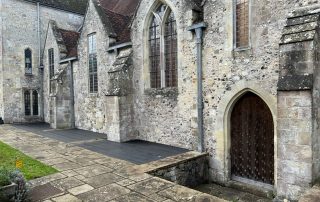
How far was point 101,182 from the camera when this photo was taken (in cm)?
647

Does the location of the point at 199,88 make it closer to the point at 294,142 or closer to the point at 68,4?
the point at 294,142

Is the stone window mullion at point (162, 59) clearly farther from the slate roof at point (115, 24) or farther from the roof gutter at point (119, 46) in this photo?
the slate roof at point (115, 24)

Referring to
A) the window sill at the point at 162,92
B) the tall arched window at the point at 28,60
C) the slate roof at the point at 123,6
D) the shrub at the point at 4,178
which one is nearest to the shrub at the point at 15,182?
the shrub at the point at 4,178

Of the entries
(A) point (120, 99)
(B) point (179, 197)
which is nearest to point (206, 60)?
(A) point (120, 99)

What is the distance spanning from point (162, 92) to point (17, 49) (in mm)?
13573

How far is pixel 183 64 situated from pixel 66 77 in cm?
939

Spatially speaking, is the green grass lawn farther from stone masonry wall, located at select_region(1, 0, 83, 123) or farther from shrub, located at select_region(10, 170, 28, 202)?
stone masonry wall, located at select_region(1, 0, 83, 123)

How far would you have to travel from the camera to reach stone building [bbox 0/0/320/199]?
19.9 ft

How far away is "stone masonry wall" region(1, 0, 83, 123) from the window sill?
12.2m

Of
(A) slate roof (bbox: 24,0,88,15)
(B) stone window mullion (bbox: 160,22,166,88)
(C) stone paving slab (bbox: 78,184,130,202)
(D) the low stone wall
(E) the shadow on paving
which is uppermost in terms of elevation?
(A) slate roof (bbox: 24,0,88,15)

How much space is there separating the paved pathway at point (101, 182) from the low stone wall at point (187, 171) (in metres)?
0.30

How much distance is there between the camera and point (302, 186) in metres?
5.95

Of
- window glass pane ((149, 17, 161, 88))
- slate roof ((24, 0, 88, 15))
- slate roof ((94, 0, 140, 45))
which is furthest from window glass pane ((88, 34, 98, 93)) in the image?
slate roof ((24, 0, 88, 15))

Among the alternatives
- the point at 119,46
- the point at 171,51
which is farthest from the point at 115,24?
the point at 171,51
